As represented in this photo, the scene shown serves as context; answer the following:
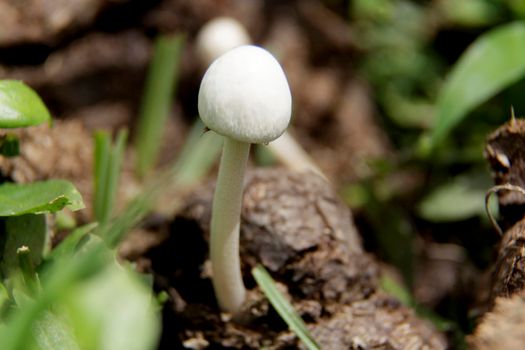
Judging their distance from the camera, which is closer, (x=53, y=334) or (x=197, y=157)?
(x=53, y=334)

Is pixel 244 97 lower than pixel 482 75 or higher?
lower

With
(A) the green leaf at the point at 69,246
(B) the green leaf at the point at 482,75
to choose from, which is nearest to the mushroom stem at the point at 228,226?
(A) the green leaf at the point at 69,246

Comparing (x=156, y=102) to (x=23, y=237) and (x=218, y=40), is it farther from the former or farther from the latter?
(x=23, y=237)

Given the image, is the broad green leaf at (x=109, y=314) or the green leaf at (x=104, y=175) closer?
the broad green leaf at (x=109, y=314)

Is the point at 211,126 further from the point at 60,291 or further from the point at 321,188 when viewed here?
the point at 321,188

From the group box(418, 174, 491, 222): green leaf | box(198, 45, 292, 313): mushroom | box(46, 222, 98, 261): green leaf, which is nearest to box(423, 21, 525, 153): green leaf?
box(418, 174, 491, 222): green leaf

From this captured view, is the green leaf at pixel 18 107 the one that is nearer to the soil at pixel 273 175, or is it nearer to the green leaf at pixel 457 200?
the soil at pixel 273 175

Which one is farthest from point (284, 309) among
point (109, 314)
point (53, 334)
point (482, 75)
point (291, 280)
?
point (482, 75)
